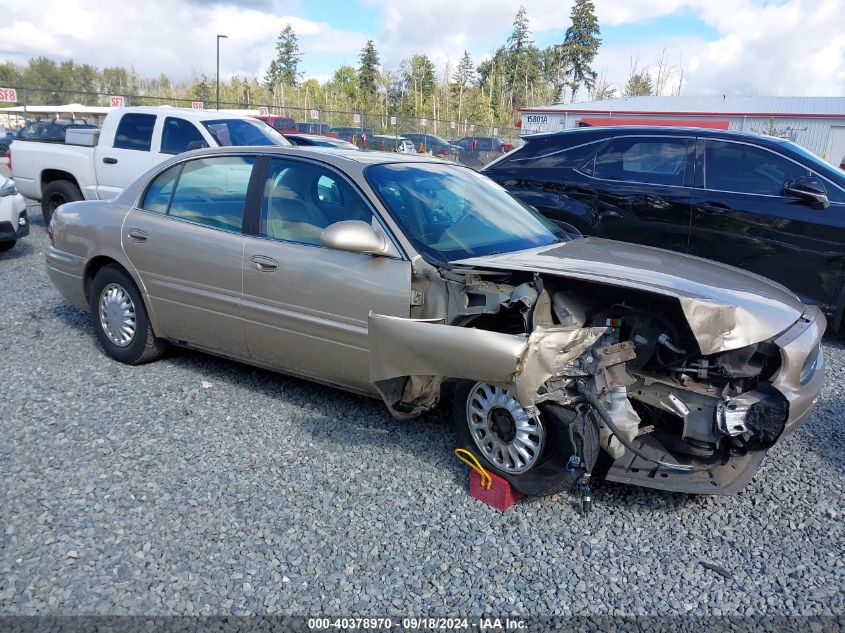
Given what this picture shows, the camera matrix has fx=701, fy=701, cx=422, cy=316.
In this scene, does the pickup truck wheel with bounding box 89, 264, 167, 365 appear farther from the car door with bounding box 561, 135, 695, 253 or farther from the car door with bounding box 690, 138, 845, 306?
the car door with bounding box 690, 138, 845, 306

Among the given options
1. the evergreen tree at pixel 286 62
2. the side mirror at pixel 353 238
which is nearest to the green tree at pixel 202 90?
the evergreen tree at pixel 286 62

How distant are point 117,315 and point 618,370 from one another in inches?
146

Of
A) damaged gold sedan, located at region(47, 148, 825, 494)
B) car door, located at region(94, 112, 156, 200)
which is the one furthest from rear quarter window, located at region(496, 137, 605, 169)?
car door, located at region(94, 112, 156, 200)

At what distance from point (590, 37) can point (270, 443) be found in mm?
68299

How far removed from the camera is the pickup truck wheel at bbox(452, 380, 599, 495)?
3.26 m

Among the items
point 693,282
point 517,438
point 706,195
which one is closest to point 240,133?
point 706,195

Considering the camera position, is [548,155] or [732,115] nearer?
[548,155]

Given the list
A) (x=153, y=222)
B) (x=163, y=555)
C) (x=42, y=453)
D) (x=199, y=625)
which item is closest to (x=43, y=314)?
(x=153, y=222)

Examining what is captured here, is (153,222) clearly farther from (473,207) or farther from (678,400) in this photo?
(678,400)

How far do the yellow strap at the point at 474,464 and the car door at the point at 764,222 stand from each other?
12.0 feet

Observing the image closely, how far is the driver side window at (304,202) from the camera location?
4129 millimetres

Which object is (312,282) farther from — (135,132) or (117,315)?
(135,132)

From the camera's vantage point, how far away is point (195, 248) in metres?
4.61

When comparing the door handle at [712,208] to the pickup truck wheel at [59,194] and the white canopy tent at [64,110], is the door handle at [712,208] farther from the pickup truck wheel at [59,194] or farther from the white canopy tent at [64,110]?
the white canopy tent at [64,110]
